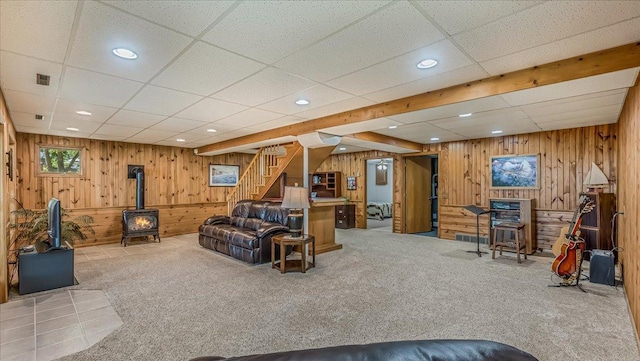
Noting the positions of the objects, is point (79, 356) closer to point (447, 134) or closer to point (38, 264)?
point (38, 264)

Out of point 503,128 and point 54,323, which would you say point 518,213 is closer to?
point 503,128

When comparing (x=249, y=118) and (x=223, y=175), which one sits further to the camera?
(x=223, y=175)

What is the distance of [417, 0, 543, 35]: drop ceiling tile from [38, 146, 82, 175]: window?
7.95 metres

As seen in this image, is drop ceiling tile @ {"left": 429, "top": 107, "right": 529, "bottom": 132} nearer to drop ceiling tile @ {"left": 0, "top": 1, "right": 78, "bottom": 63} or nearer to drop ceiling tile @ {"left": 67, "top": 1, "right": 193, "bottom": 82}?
drop ceiling tile @ {"left": 67, "top": 1, "right": 193, "bottom": 82}

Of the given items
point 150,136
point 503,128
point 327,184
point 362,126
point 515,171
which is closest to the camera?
point 362,126

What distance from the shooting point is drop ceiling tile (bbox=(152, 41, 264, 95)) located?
2.50 metres

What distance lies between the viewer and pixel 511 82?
3.00 meters

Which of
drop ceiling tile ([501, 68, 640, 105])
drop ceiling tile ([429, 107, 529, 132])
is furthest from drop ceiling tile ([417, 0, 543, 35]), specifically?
drop ceiling tile ([429, 107, 529, 132])

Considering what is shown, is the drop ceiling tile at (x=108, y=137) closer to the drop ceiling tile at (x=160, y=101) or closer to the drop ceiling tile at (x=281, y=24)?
the drop ceiling tile at (x=160, y=101)

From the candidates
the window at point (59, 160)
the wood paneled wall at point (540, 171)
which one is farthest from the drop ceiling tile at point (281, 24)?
the window at point (59, 160)

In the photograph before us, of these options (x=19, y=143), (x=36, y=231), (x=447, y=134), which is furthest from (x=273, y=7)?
(x=19, y=143)

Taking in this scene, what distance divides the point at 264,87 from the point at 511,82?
8.34 ft

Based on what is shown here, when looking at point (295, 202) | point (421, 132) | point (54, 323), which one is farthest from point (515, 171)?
point (54, 323)

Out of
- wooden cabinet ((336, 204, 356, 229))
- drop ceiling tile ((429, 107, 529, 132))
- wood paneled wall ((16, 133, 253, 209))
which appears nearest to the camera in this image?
drop ceiling tile ((429, 107, 529, 132))
